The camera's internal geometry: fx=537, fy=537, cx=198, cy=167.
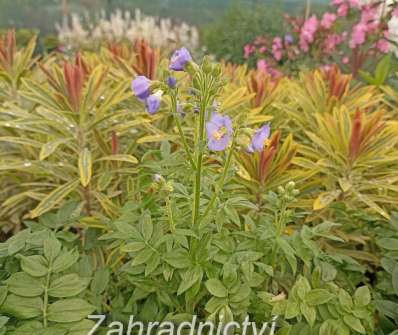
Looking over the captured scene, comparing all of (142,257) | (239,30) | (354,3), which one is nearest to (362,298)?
(142,257)

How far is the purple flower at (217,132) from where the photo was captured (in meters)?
1.09

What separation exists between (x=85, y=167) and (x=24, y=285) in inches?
22.4

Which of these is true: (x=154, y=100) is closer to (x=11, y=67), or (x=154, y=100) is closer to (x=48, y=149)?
(x=48, y=149)

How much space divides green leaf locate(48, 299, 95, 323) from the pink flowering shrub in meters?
2.04

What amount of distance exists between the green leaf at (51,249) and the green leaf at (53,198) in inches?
16.8

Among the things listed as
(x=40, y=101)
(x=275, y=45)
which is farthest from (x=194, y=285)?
(x=275, y=45)

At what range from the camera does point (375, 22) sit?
11.6ft

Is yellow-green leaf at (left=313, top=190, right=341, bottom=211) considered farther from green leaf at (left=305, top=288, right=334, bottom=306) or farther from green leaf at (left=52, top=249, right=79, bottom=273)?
green leaf at (left=52, top=249, right=79, bottom=273)

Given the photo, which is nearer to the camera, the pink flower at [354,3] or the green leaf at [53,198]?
the green leaf at [53,198]

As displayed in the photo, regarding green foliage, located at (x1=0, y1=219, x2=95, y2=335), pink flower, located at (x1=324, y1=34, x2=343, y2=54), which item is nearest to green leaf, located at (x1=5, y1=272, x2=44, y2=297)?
green foliage, located at (x1=0, y1=219, x2=95, y2=335)

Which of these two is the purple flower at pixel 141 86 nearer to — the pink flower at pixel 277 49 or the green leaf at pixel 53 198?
the green leaf at pixel 53 198

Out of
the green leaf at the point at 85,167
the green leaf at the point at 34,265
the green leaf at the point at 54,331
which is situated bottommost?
the green leaf at the point at 54,331

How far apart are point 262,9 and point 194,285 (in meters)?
7.99

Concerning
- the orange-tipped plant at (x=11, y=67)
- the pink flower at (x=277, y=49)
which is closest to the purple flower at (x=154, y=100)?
the orange-tipped plant at (x=11, y=67)
